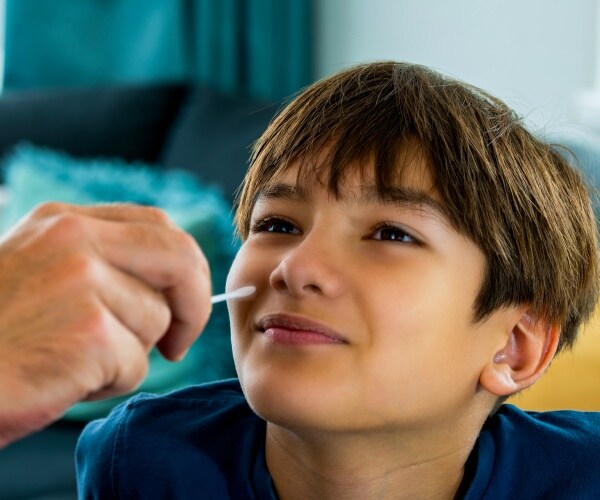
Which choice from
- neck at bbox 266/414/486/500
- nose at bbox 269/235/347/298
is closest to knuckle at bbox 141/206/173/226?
nose at bbox 269/235/347/298

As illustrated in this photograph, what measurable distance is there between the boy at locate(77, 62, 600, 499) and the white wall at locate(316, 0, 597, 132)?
1.16m

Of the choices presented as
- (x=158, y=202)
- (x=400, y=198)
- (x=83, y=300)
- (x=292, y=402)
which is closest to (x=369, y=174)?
(x=400, y=198)

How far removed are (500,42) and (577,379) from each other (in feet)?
5.10

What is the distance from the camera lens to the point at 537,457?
123 cm

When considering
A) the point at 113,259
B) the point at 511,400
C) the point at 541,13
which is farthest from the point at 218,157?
the point at 113,259

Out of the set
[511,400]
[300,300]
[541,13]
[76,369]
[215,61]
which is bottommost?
[215,61]

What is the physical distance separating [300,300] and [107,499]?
1.41 ft

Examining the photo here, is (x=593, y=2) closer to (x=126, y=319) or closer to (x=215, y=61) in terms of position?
(x=215, y=61)

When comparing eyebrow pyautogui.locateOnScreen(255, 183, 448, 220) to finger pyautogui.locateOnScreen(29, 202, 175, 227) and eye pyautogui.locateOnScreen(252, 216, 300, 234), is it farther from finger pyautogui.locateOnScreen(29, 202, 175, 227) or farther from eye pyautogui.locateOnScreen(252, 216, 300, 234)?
finger pyautogui.locateOnScreen(29, 202, 175, 227)

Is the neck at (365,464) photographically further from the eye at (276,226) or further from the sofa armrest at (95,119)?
the sofa armrest at (95,119)

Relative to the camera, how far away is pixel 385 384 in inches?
41.9

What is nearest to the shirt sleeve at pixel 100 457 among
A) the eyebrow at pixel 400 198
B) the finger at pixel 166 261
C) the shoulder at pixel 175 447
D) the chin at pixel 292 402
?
the shoulder at pixel 175 447

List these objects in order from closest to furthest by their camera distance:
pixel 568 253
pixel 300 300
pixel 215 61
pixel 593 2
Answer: pixel 300 300 < pixel 568 253 < pixel 593 2 < pixel 215 61

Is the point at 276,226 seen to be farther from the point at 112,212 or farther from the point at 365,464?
the point at 112,212
